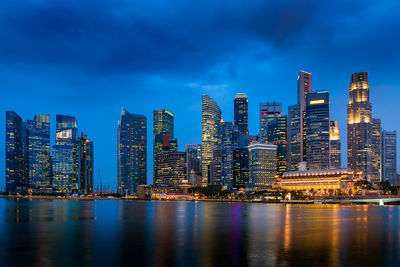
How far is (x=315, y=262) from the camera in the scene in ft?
146

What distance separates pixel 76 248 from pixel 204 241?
1953 centimetres

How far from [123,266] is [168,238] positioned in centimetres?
2402

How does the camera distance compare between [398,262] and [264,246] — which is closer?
[398,262]

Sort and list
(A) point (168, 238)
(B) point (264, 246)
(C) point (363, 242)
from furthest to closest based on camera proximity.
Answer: (A) point (168, 238) < (C) point (363, 242) < (B) point (264, 246)

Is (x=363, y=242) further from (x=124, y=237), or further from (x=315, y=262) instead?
(x=124, y=237)

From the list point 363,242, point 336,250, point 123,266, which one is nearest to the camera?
point 123,266

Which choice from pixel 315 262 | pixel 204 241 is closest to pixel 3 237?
pixel 204 241

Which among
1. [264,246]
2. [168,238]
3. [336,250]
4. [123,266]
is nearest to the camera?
[123,266]

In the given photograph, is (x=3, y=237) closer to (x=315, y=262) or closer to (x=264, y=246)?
(x=264, y=246)

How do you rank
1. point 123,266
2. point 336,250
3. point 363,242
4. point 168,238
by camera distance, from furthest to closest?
point 168,238 → point 363,242 → point 336,250 → point 123,266

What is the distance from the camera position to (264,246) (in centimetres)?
5750

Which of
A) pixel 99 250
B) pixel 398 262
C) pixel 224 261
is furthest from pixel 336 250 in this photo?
pixel 99 250

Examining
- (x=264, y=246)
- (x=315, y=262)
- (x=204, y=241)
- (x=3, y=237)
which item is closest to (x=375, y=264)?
(x=315, y=262)

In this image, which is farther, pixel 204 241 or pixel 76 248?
pixel 204 241
